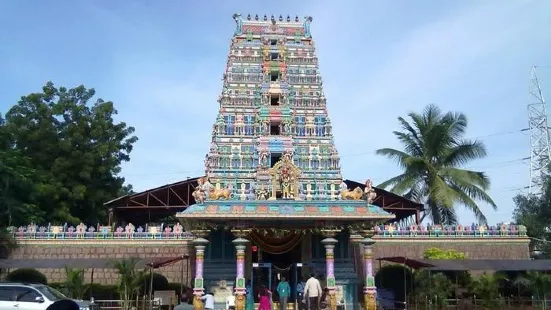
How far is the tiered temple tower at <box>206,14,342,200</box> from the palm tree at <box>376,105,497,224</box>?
791cm

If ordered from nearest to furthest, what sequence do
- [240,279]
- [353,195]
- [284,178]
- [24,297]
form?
[24,297], [240,279], [353,195], [284,178]

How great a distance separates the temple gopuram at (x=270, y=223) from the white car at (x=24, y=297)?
19.4 feet

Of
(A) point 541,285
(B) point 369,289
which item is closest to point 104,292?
(B) point 369,289

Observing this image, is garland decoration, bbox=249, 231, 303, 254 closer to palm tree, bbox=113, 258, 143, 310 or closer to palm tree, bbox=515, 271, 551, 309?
palm tree, bbox=113, 258, 143, 310

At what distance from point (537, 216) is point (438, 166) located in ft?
19.3

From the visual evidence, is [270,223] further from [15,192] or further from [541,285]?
[15,192]

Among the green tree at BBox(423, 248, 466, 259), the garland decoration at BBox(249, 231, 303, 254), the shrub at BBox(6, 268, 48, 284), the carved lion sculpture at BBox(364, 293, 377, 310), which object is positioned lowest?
the carved lion sculpture at BBox(364, 293, 377, 310)

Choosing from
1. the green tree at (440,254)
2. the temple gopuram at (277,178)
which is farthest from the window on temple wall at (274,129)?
the green tree at (440,254)

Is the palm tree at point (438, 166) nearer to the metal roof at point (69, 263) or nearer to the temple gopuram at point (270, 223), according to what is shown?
the temple gopuram at point (270, 223)

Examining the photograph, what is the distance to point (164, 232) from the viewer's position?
26.0 meters

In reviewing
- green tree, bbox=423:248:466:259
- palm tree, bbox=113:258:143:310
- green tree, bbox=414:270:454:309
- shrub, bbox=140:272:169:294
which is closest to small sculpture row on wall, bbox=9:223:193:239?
shrub, bbox=140:272:169:294

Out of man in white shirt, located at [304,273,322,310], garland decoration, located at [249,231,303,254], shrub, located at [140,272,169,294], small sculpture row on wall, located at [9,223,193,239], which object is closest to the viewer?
man in white shirt, located at [304,273,322,310]

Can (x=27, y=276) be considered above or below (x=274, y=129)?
below

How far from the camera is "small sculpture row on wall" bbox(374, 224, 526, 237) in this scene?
26.7 metres
